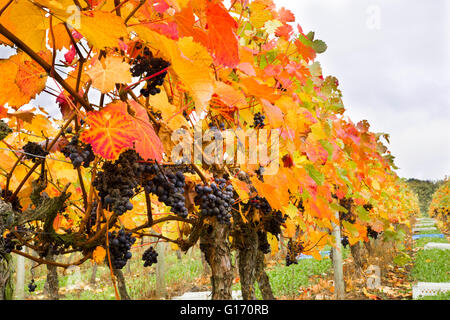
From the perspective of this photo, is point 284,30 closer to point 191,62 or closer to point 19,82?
point 191,62

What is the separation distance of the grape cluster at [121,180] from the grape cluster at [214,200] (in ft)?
1.42

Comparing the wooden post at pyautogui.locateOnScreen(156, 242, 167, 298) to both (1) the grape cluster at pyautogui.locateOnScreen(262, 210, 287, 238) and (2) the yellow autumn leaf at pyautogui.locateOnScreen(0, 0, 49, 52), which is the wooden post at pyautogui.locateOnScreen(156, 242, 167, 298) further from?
(2) the yellow autumn leaf at pyautogui.locateOnScreen(0, 0, 49, 52)

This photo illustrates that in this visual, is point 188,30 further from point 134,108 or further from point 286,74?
point 286,74

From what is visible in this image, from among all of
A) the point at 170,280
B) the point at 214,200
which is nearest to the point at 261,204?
the point at 214,200

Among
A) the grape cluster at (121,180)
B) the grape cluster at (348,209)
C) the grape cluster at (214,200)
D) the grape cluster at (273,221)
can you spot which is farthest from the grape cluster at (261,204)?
the grape cluster at (348,209)

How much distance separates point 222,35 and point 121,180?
0.55 m

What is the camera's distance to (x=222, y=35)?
3.07ft

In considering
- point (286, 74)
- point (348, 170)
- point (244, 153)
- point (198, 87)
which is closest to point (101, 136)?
point (198, 87)

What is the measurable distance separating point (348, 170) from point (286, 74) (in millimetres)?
2089

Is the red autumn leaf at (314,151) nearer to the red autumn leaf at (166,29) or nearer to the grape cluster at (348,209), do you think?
the red autumn leaf at (166,29)

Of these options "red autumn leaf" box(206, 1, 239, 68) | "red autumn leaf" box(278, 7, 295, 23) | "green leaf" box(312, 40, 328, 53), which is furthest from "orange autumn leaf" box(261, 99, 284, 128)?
"red autumn leaf" box(278, 7, 295, 23)

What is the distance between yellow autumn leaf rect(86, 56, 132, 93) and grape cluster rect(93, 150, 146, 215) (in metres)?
0.25

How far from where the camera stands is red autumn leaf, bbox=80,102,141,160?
34.9 inches

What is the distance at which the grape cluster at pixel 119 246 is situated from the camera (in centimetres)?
162
